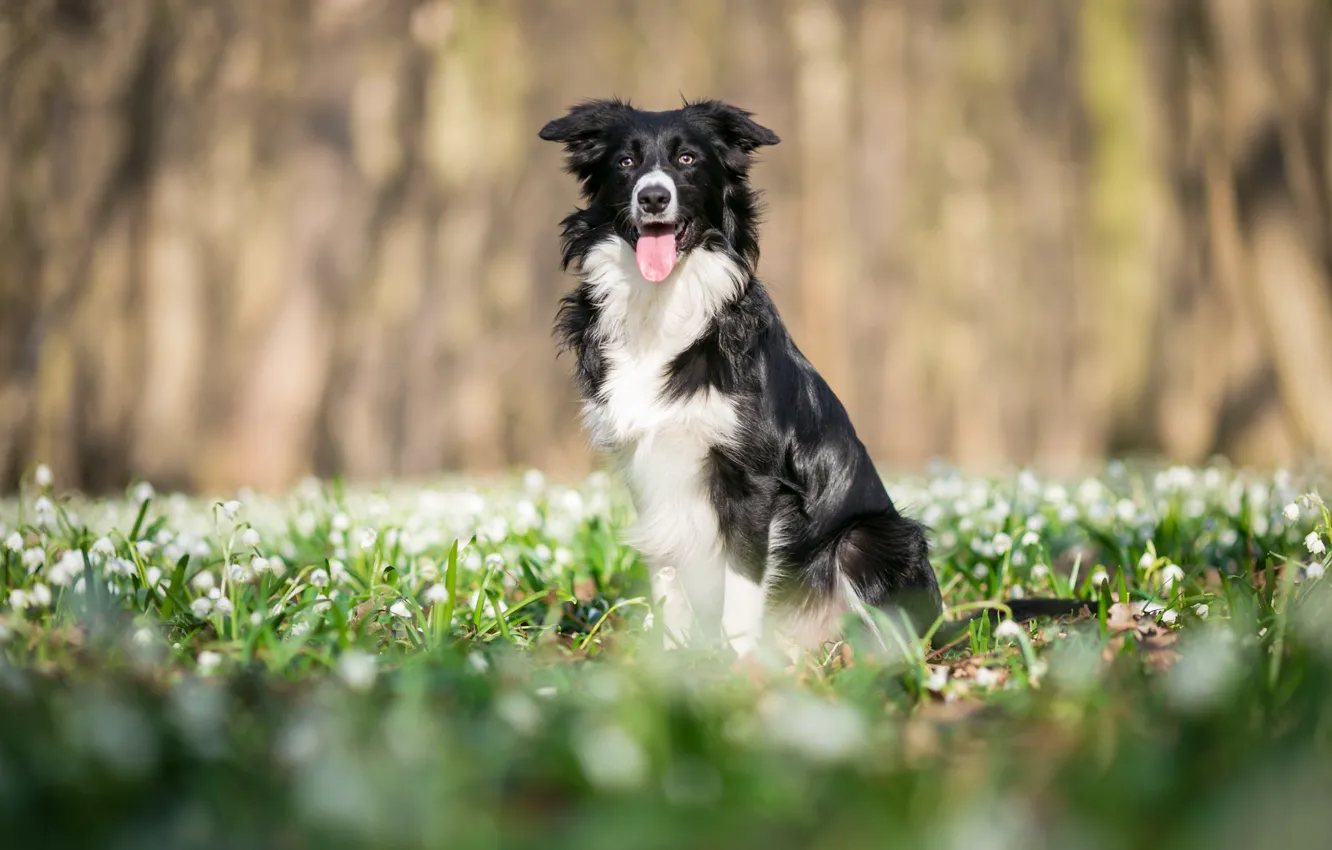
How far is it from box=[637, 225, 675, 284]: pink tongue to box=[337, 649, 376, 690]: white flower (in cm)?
167

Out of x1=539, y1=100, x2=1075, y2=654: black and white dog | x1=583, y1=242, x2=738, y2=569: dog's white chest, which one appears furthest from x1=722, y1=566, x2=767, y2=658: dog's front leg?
x1=583, y1=242, x2=738, y2=569: dog's white chest

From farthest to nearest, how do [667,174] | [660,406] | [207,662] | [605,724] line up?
[667,174]
[660,406]
[207,662]
[605,724]

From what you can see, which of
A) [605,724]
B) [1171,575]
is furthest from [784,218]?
[605,724]

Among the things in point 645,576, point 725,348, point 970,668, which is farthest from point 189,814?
point 645,576

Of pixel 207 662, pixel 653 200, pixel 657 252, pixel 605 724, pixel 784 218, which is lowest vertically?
pixel 207 662

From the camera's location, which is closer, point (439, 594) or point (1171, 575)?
point (439, 594)

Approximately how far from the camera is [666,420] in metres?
3.64

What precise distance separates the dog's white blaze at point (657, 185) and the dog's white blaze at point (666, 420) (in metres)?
0.16

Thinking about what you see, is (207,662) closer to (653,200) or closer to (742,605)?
(742,605)

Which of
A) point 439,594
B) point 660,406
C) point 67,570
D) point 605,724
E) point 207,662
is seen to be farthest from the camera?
point 660,406

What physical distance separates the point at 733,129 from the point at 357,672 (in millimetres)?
2432

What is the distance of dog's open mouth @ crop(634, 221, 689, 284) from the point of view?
380 centimetres

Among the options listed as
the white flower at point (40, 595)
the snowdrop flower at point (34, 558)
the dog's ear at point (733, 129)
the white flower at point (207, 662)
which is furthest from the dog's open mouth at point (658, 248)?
the snowdrop flower at point (34, 558)

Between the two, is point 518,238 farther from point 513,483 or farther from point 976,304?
point 976,304
